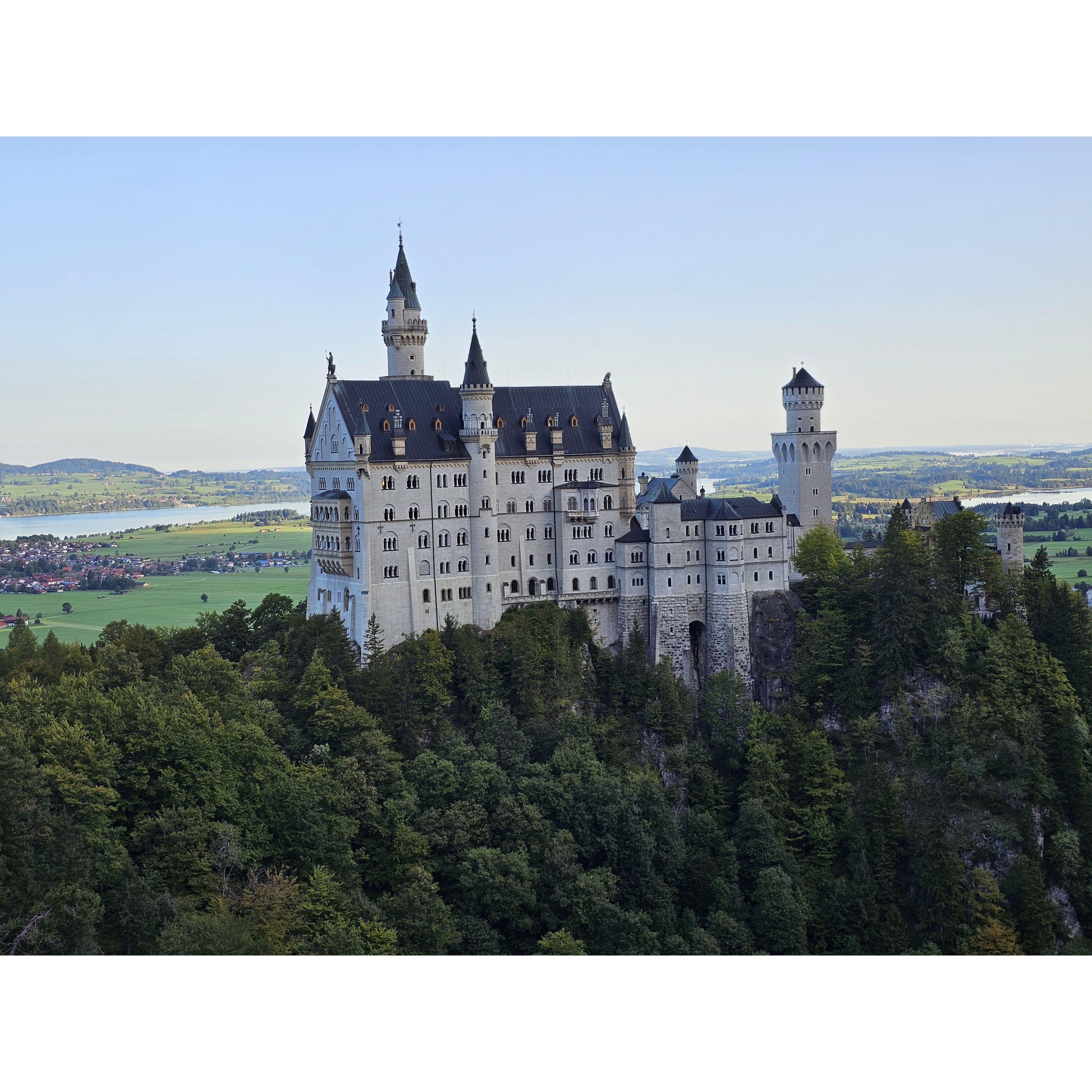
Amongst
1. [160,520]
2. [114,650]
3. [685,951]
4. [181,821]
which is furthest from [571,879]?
[160,520]

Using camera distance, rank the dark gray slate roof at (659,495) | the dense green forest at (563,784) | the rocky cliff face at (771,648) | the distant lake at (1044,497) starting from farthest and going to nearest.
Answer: the distant lake at (1044,497) < the rocky cliff face at (771,648) < the dark gray slate roof at (659,495) < the dense green forest at (563,784)

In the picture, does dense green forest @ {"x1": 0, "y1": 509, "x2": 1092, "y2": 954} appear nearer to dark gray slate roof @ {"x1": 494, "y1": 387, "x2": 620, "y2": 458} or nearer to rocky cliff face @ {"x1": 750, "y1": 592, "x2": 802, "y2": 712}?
rocky cliff face @ {"x1": 750, "y1": 592, "x2": 802, "y2": 712}

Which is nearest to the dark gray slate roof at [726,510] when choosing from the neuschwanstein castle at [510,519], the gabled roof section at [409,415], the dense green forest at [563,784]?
the neuschwanstein castle at [510,519]

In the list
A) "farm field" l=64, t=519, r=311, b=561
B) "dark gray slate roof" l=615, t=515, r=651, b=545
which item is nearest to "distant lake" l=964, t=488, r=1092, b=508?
→ "dark gray slate roof" l=615, t=515, r=651, b=545

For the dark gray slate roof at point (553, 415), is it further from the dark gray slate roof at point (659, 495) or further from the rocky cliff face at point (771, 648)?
Answer: the rocky cliff face at point (771, 648)

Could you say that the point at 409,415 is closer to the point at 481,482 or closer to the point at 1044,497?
the point at 481,482

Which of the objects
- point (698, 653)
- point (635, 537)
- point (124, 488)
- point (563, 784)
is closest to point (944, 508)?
point (698, 653)

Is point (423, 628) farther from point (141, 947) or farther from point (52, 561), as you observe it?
point (52, 561)
